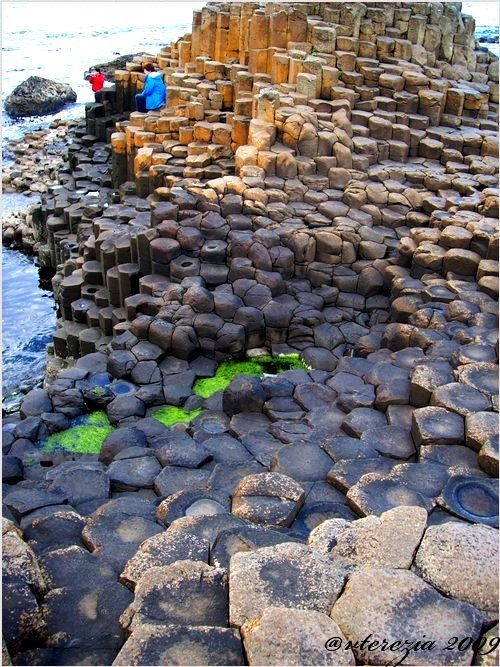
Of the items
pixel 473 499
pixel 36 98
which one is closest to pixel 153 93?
pixel 473 499

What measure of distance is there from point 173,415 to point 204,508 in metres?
A: 3.00

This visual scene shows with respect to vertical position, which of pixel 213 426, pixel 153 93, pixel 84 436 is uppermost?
pixel 153 93

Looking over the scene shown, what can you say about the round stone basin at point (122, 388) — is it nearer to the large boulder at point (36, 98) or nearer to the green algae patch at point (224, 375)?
the green algae patch at point (224, 375)

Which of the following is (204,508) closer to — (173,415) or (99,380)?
(173,415)

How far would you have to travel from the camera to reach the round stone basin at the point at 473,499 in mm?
4984

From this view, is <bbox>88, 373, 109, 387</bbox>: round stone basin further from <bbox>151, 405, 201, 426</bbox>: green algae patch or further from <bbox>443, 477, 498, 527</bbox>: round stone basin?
<bbox>443, 477, 498, 527</bbox>: round stone basin

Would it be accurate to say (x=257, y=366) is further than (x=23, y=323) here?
No

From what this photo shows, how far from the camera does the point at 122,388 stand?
8727 millimetres

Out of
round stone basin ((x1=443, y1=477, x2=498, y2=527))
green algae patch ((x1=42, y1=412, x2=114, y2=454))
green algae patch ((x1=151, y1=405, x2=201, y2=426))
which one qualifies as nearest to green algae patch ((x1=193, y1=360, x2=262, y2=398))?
green algae patch ((x1=151, y1=405, x2=201, y2=426))

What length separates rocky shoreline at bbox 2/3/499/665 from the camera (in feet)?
12.6

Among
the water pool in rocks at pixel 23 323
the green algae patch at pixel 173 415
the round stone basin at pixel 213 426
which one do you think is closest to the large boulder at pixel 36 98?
the water pool in rocks at pixel 23 323

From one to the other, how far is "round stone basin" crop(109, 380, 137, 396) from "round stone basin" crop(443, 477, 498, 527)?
4.41m

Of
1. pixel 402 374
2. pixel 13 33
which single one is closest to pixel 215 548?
pixel 402 374

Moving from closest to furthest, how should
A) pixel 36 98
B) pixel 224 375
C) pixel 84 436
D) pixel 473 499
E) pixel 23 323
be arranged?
pixel 473 499
pixel 84 436
pixel 224 375
pixel 23 323
pixel 36 98
